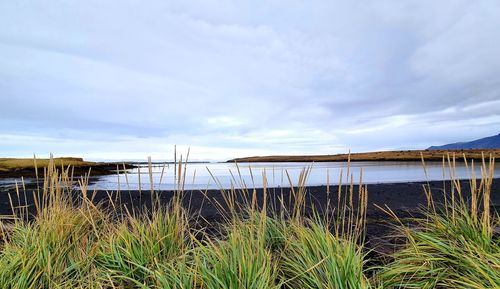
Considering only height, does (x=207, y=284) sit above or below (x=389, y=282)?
above

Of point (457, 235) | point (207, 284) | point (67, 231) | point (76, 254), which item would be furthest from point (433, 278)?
point (67, 231)

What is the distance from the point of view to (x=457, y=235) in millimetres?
3750

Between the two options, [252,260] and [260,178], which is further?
[260,178]

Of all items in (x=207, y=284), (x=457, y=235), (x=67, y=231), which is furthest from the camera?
(x=67, y=231)

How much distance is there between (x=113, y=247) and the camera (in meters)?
3.60

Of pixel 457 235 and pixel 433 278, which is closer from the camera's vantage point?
pixel 433 278

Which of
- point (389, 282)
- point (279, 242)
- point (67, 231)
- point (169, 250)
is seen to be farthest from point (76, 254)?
point (389, 282)

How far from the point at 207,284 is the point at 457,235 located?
2895 mm

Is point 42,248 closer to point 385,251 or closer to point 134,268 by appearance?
point 134,268

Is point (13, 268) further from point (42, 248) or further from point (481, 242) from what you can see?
point (481, 242)

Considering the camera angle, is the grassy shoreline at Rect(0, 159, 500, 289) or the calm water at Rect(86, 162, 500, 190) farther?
the calm water at Rect(86, 162, 500, 190)

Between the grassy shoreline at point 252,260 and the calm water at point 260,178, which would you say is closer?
the grassy shoreline at point 252,260

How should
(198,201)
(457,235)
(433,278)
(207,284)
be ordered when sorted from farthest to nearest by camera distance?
1. (198,201)
2. (457,235)
3. (433,278)
4. (207,284)

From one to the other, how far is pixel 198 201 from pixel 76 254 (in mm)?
8877
